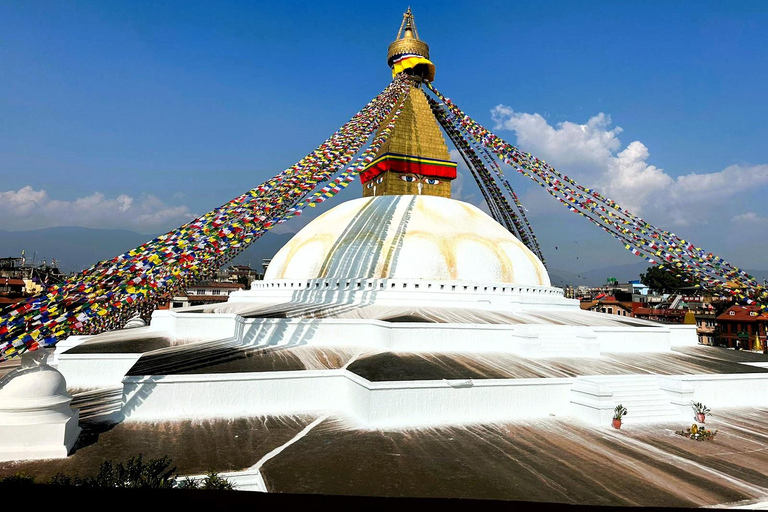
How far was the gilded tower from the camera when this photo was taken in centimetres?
1712

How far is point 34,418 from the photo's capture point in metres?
5.87

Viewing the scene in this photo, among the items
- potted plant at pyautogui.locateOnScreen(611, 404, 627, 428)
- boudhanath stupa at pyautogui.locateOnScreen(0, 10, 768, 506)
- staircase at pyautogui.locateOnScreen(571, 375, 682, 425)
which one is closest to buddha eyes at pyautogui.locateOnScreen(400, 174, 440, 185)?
boudhanath stupa at pyautogui.locateOnScreen(0, 10, 768, 506)

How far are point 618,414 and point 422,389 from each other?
3.26 m

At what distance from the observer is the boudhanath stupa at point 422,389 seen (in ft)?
18.4

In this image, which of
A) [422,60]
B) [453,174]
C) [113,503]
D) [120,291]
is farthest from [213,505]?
[422,60]

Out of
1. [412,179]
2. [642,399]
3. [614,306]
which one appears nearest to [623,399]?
[642,399]

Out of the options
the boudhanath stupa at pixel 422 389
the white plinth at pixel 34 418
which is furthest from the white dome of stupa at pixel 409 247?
the white plinth at pixel 34 418

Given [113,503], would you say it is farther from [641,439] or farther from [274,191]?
[274,191]

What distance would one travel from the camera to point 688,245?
1245 cm

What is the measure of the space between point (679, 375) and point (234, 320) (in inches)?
356

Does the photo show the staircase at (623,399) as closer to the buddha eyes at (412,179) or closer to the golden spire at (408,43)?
the buddha eyes at (412,179)

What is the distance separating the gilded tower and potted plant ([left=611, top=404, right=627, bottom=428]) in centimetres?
1100

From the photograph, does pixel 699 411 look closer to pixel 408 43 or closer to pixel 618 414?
pixel 618 414

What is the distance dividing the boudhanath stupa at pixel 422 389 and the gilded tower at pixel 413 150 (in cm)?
325
